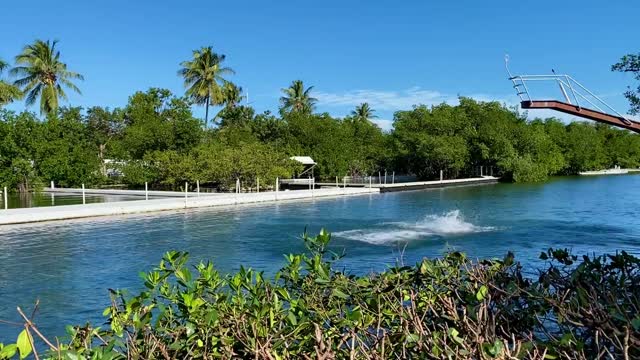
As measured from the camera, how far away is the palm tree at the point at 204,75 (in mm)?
40469

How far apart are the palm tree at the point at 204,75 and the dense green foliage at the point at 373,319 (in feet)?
127

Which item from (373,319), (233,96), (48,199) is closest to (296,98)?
(233,96)

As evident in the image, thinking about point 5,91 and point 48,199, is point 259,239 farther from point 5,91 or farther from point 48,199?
point 5,91

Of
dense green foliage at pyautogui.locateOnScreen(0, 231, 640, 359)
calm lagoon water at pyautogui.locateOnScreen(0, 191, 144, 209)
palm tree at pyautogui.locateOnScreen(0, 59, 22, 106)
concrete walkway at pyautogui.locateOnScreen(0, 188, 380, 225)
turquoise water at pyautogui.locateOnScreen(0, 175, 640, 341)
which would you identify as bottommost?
turquoise water at pyautogui.locateOnScreen(0, 175, 640, 341)

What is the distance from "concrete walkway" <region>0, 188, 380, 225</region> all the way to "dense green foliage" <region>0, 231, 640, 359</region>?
1760 centimetres

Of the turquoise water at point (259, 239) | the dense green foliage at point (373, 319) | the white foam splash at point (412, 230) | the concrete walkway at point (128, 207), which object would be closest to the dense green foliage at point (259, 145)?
the concrete walkway at point (128, 207)

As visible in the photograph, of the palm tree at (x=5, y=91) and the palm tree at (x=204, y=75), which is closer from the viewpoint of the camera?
the palm tree at (x=5, y=91)

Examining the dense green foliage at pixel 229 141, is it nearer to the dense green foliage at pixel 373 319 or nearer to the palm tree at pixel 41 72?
the palm tree at pixel 41 72

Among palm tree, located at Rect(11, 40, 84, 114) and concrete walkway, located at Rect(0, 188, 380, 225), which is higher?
palm tree, located at Rect(11, 40, 84, 114)

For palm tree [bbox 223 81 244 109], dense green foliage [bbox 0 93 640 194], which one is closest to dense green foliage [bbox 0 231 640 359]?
dense green foliage [bbox 0 93 640 194]

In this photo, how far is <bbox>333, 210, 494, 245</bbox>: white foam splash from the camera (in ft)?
50.0

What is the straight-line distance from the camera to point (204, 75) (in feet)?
133

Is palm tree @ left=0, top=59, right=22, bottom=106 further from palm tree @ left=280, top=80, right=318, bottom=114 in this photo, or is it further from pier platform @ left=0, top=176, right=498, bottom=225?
palm tree @ left=280, top=80, right=318, bottom=114

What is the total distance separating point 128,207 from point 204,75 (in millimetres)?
21087
